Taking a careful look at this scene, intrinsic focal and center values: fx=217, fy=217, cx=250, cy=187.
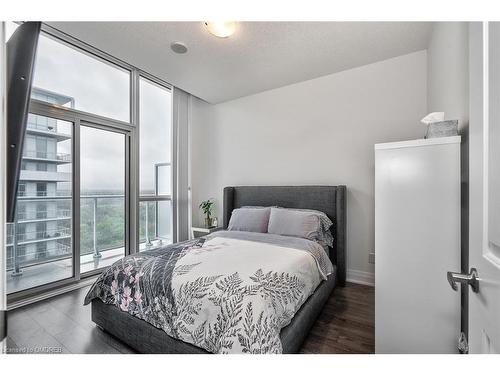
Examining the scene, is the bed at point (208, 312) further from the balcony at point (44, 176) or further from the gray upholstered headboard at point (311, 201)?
the balcony at point (44, 176)

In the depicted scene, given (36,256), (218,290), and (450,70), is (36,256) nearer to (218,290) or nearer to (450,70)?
(218,290)

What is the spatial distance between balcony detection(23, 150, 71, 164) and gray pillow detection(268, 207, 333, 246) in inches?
102

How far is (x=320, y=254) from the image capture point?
2107 millimetres

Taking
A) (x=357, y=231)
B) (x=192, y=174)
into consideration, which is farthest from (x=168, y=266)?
(x=192, y=174)

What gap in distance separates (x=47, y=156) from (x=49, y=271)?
1341 mm

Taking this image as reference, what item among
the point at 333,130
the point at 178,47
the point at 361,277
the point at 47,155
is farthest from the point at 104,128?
the point at 361,277

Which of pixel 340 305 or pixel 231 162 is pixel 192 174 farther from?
pixel 340 305

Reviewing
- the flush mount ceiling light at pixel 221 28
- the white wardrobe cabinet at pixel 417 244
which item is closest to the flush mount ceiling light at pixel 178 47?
the flush mount ceiling light at pixel 221 28

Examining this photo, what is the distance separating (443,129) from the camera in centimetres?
118

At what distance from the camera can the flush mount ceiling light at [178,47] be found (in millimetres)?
2279

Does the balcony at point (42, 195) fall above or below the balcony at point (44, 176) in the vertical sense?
below

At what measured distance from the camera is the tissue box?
1149 millimetres

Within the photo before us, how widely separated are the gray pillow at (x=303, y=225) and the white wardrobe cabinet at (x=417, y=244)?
1.12 m
